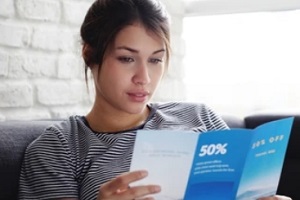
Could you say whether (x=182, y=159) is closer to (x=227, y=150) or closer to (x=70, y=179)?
(x=227, y=150)

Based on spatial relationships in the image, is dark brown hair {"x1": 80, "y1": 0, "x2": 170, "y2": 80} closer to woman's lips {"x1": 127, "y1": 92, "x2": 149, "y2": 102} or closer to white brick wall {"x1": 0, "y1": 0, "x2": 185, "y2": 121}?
woman's lips {"x1": 127, "y1": 92, "x2": 149, "y2": 102}

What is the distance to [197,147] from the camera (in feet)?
2.90

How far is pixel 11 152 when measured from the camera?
1.11 m

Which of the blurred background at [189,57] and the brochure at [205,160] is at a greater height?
the blurred background at [189,57]

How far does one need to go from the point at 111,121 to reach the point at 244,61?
0.96 metres

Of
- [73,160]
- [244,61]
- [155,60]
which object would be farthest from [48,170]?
[244,61]

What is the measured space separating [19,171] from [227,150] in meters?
0.49

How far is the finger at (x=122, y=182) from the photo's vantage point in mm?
894

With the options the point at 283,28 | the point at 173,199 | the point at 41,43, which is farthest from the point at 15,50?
the point at 283,28

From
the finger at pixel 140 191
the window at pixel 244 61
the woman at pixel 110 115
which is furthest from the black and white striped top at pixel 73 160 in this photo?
the window at pixel 244 61

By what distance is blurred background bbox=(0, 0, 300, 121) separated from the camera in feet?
4.88

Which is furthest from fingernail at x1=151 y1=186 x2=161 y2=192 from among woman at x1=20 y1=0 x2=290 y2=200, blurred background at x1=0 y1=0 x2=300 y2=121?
blurred background at x1=0 y1=0 x2=300 y2=121

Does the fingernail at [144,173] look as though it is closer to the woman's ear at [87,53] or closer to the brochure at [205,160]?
the brochure at [205,160]

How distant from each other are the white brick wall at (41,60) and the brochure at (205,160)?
0.69 meters
